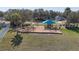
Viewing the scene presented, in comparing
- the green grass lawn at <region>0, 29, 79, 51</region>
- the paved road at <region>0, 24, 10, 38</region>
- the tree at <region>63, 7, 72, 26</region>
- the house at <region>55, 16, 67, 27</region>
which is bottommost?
the green grass lawn at <region>0, 29, 79, 51</region>

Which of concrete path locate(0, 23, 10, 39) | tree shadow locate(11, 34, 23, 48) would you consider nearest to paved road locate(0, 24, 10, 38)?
concrete path locate(0, 23, 10, 39)

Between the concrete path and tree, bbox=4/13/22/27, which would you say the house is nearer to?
tree, bbox=4/13/22/27

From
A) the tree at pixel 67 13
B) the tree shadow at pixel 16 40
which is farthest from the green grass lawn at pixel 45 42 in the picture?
the tree at pixel 67 13

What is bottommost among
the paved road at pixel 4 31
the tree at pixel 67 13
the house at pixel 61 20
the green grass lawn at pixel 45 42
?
the green grass lawn at pixel 45 42

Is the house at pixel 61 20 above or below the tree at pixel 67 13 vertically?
below

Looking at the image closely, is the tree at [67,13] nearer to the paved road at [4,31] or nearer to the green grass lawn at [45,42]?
the green grass lawn at [45,42]
